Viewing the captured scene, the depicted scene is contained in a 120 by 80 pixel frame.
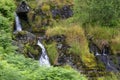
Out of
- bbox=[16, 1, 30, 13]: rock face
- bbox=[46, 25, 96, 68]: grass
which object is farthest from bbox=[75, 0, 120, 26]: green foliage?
bbox=[16, 1, 30, 13]: rock face

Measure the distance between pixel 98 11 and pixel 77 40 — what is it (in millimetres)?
3861

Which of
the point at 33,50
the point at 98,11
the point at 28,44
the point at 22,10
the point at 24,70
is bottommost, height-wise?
the point at 33,50

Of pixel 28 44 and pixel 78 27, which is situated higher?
pixel 78 27

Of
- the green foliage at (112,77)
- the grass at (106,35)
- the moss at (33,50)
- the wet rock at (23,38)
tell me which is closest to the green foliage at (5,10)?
the wet rock at (23,38)

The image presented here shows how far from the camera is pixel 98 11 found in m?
28.2

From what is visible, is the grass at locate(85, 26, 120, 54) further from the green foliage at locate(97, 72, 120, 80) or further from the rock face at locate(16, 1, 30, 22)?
the rock face at locate(16, 1, 30, 22)

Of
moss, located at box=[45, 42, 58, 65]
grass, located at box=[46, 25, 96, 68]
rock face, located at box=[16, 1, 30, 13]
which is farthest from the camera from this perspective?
rock face, located at box=[16, 1, 30, 13]

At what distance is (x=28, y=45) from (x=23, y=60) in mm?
9989

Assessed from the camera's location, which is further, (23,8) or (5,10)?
(23,8)

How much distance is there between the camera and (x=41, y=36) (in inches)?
1080

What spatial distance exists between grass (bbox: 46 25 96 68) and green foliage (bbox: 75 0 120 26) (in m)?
1.91

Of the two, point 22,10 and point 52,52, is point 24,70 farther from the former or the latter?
point 22,10

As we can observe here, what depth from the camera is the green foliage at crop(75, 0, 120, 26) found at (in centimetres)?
2778

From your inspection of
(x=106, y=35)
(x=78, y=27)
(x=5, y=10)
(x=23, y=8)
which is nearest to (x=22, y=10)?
(x=23, y=8)
